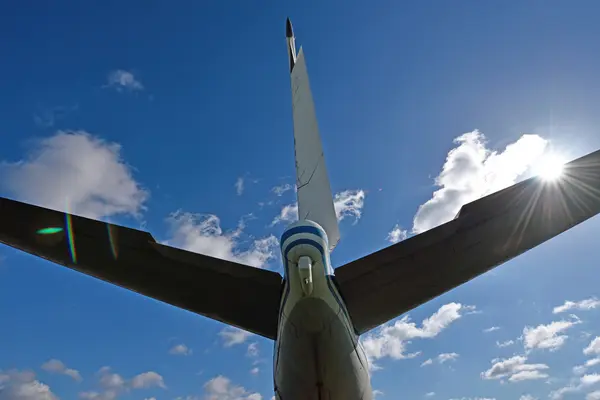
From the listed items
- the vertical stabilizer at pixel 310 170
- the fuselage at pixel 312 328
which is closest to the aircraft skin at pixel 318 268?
the fuselage at pixel 312 328

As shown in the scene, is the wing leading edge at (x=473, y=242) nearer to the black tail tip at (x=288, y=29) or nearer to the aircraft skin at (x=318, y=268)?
the aircraft skin at (x=318, y=268)

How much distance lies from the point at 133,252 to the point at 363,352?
3212mm

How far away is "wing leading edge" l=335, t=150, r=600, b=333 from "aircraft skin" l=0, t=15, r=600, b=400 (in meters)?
0.01

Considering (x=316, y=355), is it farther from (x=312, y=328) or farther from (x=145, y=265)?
(x=145, y=265)

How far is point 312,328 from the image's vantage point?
5504mm

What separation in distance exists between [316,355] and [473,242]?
2423 millimetres

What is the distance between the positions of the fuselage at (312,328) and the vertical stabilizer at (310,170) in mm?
2433

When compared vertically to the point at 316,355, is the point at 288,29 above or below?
above

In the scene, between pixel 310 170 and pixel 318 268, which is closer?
pixel 318 268

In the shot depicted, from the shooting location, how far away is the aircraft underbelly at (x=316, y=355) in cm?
550

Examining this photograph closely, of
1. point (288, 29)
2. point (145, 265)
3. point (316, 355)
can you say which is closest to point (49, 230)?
point (145, 265)

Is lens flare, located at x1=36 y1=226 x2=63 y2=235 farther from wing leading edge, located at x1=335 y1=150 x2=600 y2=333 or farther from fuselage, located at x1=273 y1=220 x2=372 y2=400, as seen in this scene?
wing leading edge, located at x1=335 y1=150 x2=600 y2=333

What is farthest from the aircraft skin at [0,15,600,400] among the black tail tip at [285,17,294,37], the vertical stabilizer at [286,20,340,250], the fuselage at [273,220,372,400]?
the black tail tip at [285,17,294,37]

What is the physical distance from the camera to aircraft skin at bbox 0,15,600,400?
5.57 metres
